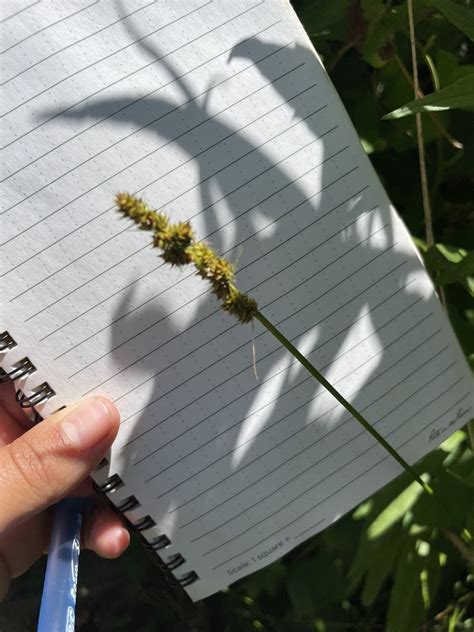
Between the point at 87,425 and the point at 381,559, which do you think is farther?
the point at 381,559

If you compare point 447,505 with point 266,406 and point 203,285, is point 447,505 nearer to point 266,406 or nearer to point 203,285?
point 266,406

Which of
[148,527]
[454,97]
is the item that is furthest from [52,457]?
[454,97]

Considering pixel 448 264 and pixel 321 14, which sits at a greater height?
pixel 321 14

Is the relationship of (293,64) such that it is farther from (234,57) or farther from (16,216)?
(16,216)

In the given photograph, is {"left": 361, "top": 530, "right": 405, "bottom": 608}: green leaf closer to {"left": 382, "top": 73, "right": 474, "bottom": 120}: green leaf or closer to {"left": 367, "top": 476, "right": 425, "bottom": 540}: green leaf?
{"left": 367, "top": 476, "right": 425, "bottom": 540}: green leaf

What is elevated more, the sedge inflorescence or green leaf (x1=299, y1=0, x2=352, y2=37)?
green leaf (x1=299, y1=0, x2=352, y2=37)

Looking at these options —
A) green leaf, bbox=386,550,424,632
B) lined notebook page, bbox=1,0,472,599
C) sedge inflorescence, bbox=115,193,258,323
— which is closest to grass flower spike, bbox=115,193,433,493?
sedge inflorescence, bbox=115,193,258,323

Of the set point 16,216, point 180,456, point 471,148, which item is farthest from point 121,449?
point 471,148
